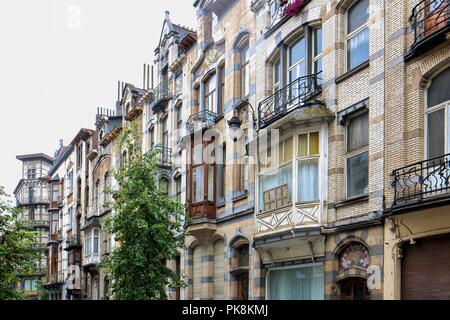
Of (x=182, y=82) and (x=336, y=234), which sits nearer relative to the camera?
(x=336, y=234)

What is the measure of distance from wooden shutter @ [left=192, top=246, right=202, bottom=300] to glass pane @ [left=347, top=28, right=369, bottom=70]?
1134cm

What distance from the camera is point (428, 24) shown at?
44.9ft

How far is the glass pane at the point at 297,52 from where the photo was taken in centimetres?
1920

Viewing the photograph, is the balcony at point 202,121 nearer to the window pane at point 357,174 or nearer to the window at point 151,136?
the window at point 151,136

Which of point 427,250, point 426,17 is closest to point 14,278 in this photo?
point 427,250

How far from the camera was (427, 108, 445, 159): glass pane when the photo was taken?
13094mm

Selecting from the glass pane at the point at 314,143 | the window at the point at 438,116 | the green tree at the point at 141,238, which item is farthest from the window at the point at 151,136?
the window at the point at 438,116

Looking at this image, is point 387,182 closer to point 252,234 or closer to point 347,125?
point 347,125

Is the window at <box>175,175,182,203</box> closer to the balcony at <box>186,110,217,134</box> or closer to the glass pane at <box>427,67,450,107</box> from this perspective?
the balcony at <box>186,110,217,134</box>

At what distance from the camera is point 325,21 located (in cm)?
1770

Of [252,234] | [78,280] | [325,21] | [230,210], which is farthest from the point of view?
[78,280]

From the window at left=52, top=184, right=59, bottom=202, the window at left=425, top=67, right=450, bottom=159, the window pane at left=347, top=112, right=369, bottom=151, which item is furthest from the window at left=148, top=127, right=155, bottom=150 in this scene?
the window at left=52, top=184, right=59, bottom=202

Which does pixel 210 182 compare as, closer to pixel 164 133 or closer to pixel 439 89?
pixel 164 133
